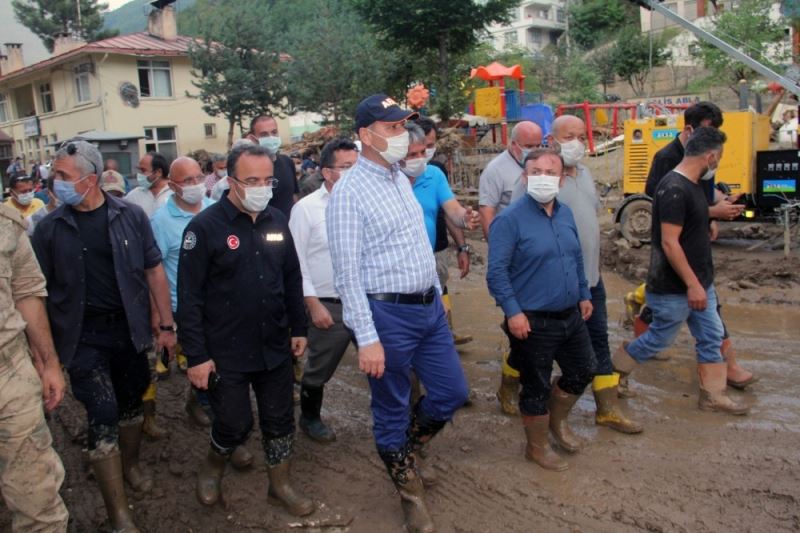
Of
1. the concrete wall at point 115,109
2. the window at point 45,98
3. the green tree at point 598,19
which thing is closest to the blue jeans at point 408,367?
the concrete wall at point 115,109

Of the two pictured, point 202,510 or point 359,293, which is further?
point 202,510

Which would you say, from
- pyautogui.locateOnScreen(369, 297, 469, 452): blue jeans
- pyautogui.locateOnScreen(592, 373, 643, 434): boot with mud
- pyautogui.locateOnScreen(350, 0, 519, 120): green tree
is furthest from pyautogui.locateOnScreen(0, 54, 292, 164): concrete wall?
pyautogui.locateOnScreen(369, 297, 469, 452): blue jeans

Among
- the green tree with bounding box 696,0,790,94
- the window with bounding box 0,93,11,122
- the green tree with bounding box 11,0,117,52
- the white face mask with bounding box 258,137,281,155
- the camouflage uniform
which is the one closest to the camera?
the camouflage uniform

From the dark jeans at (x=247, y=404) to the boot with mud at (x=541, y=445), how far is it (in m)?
1.42

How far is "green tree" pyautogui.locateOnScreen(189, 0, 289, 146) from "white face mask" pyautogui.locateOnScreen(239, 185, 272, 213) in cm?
2549

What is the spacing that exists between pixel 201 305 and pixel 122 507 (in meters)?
1.16

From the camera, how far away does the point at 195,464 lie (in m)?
4.53

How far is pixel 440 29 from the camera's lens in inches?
946

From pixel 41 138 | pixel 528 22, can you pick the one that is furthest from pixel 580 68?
pixel 528 22

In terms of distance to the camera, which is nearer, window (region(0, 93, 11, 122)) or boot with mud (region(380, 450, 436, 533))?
boot with mud (region(380, 450, 436, 533))

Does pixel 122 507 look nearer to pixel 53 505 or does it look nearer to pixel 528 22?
pixel 53 505

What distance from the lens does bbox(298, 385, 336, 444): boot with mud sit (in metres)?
4.72

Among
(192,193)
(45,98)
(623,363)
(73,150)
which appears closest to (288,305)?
(73,150)

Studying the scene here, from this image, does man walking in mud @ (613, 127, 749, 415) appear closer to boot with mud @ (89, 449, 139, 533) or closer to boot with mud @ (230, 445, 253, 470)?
boot with mud @ (230, 445, 253, 470)
